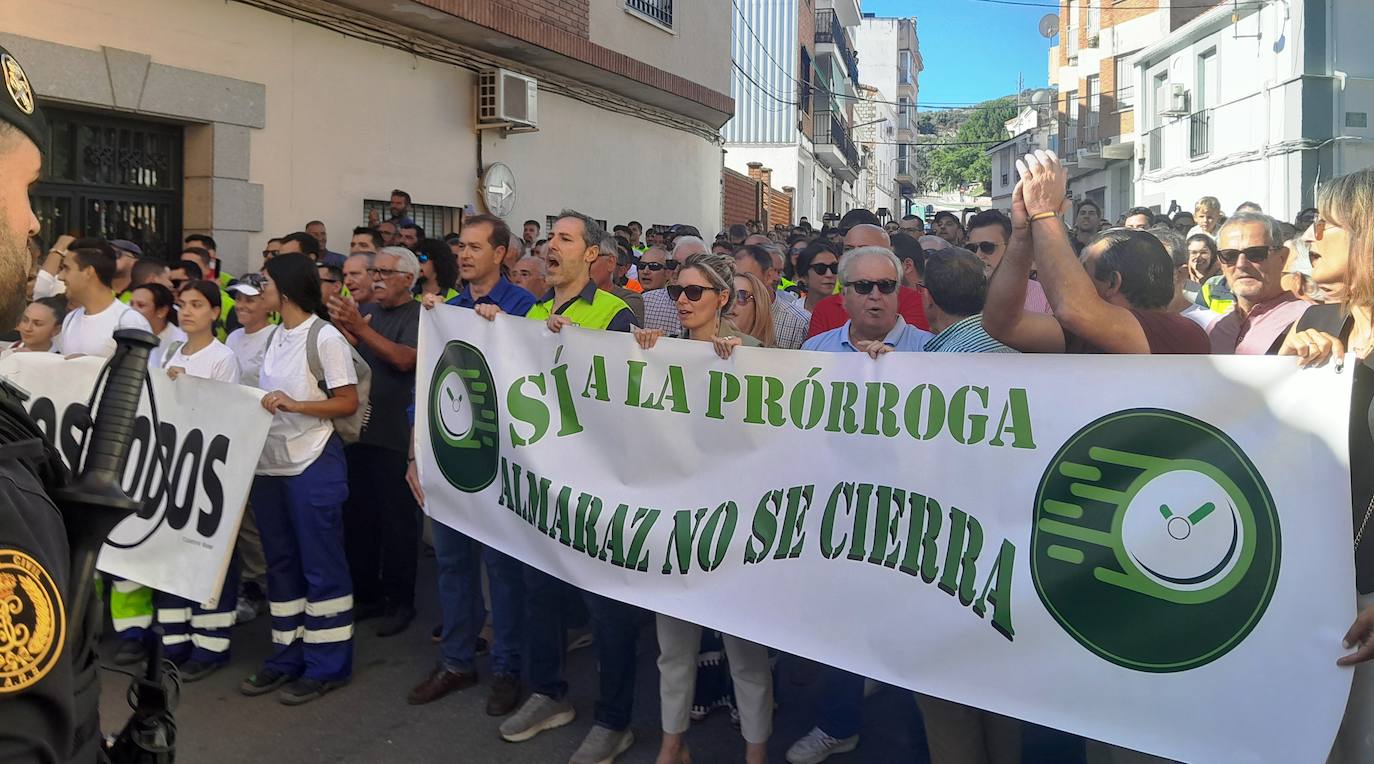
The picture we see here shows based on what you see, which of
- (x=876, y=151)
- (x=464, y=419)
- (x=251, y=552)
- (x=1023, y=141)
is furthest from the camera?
(x=876, y=151)

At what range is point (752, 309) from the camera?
202 inches

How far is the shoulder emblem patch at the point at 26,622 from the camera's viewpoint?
113 centimetres

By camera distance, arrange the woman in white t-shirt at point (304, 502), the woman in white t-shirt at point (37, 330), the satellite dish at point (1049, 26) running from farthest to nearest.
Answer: the satellite dish at point (1049, 26), the woman in white t-shirt at point (37, 330), the woman in white t-shirt at point (304, 502)

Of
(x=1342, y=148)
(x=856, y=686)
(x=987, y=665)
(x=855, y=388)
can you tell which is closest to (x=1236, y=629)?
(x=987, y=665)

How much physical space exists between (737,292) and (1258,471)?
2.83m

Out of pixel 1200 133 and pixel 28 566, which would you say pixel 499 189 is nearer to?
pixel 28 566

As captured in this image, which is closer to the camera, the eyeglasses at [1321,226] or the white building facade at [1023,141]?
the eyeglasses at [1321,226]

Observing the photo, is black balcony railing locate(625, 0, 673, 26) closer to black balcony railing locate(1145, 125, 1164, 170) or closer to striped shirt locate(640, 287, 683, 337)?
striped shirt locate(640, 287, 683, 337)

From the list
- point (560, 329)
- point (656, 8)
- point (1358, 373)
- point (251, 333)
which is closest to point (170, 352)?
point (251, 333)

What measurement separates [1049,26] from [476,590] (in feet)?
165

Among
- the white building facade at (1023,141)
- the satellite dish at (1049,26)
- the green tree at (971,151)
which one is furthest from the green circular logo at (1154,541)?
the green tree at (971,151)

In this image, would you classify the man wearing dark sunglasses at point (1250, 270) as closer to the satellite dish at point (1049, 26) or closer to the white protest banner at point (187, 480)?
the white protest banner at point (187, 480)

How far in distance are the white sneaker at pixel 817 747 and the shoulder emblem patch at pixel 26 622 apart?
128 inches

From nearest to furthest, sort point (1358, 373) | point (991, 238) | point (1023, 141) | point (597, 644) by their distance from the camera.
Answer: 1. point (1358, 373)
2. point (597, 644)
3. point (991, 238)
4. point (1023, 141)
